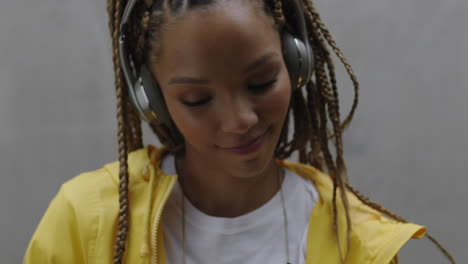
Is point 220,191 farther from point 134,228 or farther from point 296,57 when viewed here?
point 296,57

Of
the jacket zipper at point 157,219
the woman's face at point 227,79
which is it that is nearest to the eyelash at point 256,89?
the woman's face at point 227,79

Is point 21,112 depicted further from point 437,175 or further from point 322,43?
point 437,175

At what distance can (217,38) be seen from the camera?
2.35ft

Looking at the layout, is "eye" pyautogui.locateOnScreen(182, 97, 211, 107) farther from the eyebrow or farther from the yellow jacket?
the yellow jacket

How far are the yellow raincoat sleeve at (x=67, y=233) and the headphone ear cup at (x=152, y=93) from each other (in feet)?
0.60

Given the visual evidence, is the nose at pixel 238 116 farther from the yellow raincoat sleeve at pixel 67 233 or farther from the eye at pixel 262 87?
the yellow raincoat sleeve at pixel 67 233

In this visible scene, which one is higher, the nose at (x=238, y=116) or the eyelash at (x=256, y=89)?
the eyelash at (x=256, y=89)

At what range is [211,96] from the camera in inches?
29.4

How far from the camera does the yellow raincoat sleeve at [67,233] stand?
32.9 inches

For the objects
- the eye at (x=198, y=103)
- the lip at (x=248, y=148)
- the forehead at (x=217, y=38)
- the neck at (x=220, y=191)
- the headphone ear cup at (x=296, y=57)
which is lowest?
the neck at (x=220, y=191)

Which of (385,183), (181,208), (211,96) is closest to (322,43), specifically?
(211,96)

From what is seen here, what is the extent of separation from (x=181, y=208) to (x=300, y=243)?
0.22 metres

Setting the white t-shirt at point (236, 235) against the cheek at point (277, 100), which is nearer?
the cheek at point (277, 100)

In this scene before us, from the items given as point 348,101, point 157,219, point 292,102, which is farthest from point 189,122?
point 348,101
